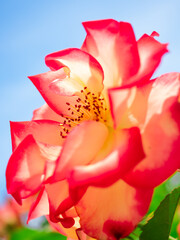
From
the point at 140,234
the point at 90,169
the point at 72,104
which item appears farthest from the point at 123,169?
the point at 72,104

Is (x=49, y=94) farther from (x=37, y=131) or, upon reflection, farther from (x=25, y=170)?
(x=25, y=170)

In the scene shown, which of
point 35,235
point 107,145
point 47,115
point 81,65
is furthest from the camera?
point 35,235

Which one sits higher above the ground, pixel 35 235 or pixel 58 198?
pixel 58 198

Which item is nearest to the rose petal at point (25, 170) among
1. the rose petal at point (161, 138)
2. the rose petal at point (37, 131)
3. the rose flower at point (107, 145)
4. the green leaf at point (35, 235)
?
Answer: the rose flower at point (107, 145)

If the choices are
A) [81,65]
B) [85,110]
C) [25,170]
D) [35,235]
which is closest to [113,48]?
[81,65]

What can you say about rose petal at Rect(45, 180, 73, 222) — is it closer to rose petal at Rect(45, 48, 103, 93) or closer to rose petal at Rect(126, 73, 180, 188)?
rose petal at Rect(126, 73, 180, 188)

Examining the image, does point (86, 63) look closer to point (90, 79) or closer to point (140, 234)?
point (90, 79)
